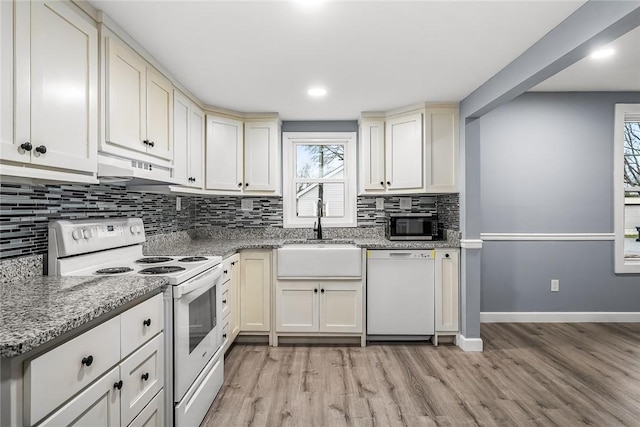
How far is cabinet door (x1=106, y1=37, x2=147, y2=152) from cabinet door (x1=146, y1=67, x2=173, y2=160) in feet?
0.25

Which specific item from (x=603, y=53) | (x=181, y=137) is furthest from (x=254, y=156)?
(x=603, y=53)

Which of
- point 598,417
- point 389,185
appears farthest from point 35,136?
point 598,417

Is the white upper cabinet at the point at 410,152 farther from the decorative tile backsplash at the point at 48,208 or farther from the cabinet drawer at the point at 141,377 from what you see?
the cabinet drawer at the point at 141,377

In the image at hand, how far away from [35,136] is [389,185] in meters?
2.82

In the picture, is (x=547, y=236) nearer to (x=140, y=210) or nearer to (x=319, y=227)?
(x=319, y=227)

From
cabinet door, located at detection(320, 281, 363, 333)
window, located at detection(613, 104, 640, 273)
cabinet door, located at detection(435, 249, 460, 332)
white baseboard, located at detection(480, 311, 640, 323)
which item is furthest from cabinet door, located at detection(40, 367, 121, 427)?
window, located at detection(613, 104, 640, 273)

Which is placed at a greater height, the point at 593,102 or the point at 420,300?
the point at 593,102

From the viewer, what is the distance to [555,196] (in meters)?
3.66

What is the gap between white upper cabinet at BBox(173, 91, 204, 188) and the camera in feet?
8.77

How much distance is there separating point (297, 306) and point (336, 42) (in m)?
2.22

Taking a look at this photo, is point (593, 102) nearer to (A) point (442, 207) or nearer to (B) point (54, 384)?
(A) point (442, 207)

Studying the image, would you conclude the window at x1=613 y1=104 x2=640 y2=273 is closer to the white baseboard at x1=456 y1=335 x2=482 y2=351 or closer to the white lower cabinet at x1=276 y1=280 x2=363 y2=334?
the white baseboard at x1=456 y1=335 x2=482 y2=351

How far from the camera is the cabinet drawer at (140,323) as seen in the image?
1.35 metres

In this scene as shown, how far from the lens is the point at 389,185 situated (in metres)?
3.50
